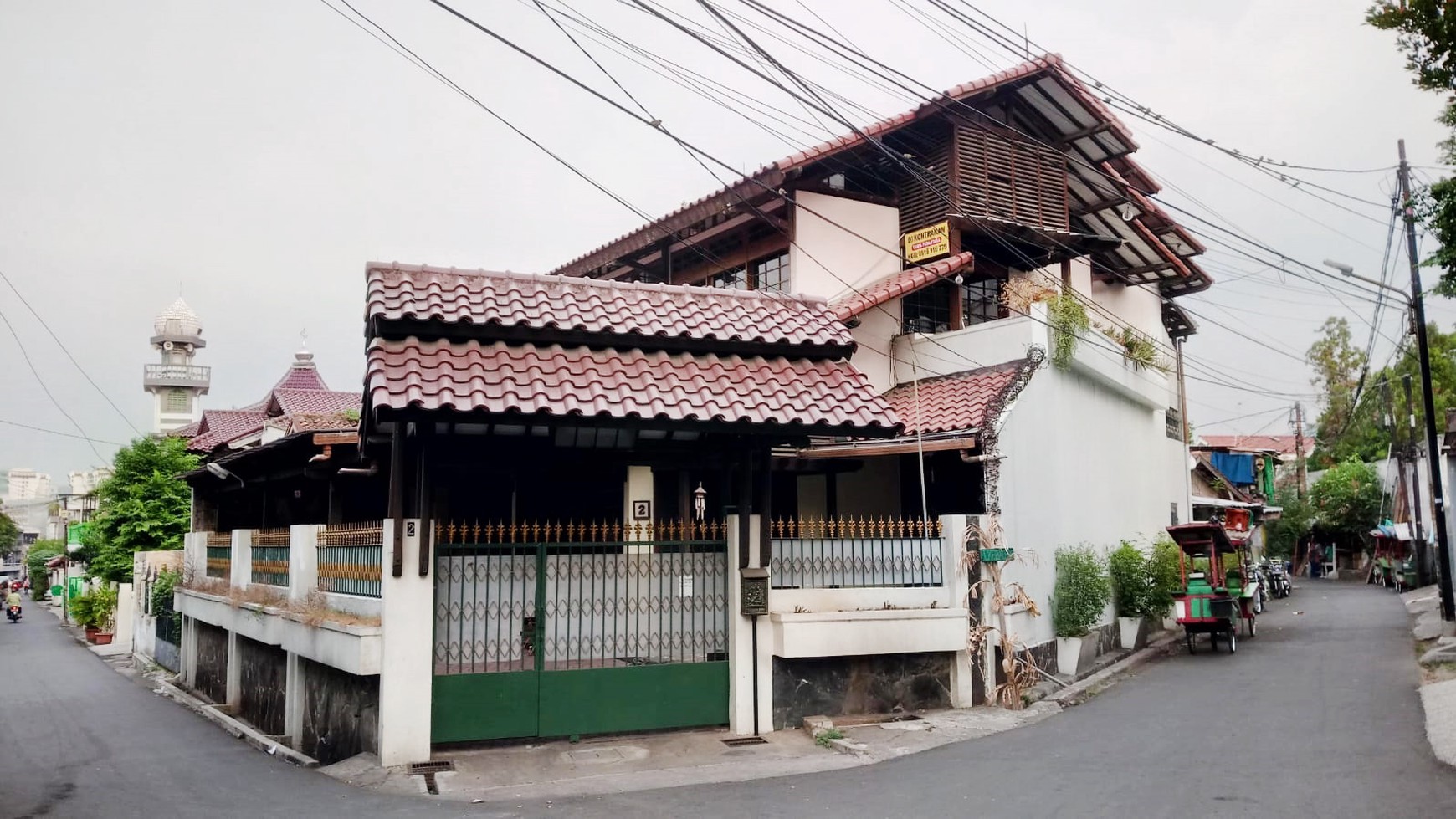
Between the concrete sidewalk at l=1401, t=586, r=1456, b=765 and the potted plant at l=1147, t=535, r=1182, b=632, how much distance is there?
3.67 m

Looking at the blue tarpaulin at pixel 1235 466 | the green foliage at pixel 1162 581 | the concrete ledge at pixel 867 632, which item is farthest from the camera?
the blue tarpaulin at pixel 1235 466

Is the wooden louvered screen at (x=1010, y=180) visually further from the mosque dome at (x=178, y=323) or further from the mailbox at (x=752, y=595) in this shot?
the mosque dome at (x=178, y=323)

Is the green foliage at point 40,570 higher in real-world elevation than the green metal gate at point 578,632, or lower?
lower

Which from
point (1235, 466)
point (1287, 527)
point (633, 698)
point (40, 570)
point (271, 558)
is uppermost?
point (1235, 466)

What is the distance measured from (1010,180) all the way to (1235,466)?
25.5 meters

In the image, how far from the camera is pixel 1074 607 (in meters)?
14.7

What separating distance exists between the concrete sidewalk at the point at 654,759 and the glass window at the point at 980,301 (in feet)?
35.7

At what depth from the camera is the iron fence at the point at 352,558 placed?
32.7ft

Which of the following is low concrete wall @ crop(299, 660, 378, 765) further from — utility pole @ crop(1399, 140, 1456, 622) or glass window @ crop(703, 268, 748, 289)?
utility pole @ crop(1399, 140, 1456, 622)

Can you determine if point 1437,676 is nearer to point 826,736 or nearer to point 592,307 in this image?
point 826,736

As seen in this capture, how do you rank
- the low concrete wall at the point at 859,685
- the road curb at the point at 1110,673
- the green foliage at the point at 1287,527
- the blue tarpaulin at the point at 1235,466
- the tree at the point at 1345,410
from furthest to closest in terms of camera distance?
1. the tree at the point at 1345,410
2. the green foliage at the point at 1287,527
3. the blue tarpaulin at the point at 1235,466
4. the road curb at the point at 1110,673
5. the low concrete wall at the point at 859,685

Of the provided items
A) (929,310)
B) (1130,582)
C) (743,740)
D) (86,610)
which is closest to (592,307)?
(743,740)

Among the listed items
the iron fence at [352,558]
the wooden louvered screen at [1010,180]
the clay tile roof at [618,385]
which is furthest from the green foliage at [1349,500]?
the iron fence at [352,558]

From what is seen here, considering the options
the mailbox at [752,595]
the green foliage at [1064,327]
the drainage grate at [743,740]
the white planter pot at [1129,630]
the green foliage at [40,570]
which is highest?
the green foliage at [1064,327]
